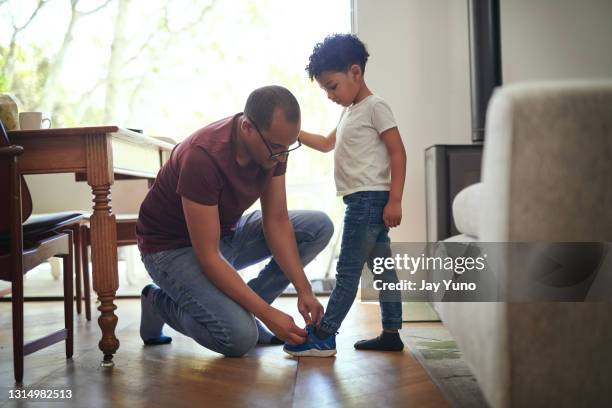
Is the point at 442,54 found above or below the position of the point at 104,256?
above

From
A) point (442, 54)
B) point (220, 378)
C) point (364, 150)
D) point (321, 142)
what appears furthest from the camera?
point (442, 54)

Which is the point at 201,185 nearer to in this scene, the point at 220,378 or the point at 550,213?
the point at 220,378

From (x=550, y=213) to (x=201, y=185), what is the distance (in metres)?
1.00

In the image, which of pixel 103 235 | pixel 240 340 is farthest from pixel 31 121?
pixel 240 340

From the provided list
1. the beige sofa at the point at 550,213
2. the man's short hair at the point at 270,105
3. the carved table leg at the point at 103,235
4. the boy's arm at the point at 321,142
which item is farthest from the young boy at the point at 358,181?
the beige sofa at the point at 550,213

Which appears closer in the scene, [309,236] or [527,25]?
[309,236]

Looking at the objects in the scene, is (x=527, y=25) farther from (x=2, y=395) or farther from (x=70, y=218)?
(x=2, y=395)

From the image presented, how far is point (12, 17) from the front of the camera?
424 centimetres

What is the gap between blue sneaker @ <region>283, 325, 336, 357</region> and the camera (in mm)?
1803

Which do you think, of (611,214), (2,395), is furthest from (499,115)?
(2,395)

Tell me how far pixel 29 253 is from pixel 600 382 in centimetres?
140

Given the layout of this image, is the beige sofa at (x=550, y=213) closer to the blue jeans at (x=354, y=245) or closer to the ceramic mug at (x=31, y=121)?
the blue jeans at (x=354, y=245)

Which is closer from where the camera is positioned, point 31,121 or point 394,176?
point 394,176

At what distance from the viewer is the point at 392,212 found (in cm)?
180
